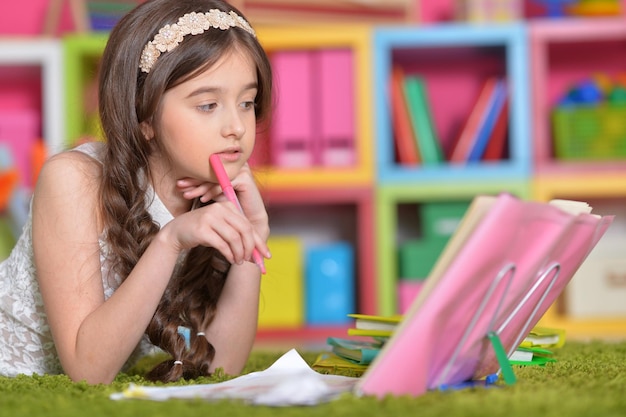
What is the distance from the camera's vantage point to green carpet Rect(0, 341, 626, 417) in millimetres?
731

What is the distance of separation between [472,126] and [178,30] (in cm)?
178

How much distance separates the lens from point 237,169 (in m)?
1.19

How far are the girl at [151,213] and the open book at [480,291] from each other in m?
0.30

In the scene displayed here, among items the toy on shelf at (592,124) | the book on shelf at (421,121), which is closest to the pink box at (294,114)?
the book on shelf at (421,121)

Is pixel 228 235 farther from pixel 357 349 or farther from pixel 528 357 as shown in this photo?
pixel 528 357

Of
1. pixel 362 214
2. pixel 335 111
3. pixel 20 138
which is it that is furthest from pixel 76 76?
pixel 362 214

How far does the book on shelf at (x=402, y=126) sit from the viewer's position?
285 centimetres

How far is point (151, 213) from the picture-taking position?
4.16 ft

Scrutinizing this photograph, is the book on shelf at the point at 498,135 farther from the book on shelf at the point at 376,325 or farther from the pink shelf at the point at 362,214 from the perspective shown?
the book on shelf at the point at 376,325

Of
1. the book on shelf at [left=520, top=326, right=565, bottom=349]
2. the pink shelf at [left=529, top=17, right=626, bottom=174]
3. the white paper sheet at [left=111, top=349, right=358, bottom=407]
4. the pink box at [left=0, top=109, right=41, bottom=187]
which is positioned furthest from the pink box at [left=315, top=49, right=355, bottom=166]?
the white paper sheet at [left=111, top=349, right=358, bottom=407]

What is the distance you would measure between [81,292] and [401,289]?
5.61 ft

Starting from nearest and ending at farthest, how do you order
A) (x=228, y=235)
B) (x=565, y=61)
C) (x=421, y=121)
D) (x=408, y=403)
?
(x=408, y=403), (x=228, y=235), (x=421, y=121), (x=565, y=61)

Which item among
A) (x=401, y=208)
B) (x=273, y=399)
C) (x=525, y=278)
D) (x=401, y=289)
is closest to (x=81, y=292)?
(x=273, y=399)

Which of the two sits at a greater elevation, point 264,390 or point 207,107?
point 207,107
